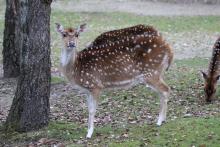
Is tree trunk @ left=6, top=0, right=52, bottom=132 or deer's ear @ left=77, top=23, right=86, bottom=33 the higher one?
deer's ear @ left=77, top=23, right=86, bottom=33

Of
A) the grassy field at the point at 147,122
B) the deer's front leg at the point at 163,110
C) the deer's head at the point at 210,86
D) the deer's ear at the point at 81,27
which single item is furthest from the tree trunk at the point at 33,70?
the deer's head at the point at 210,86

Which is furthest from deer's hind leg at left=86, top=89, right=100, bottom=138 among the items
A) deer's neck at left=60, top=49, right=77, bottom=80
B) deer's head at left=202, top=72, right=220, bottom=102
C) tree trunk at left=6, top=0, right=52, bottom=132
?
deer's head at left=202, top=72, right=220, bottom=102

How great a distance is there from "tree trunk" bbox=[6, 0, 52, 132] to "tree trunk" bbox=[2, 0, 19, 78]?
4.19m

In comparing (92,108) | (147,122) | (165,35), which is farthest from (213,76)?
(165,35)

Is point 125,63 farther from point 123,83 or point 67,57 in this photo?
point 67,57

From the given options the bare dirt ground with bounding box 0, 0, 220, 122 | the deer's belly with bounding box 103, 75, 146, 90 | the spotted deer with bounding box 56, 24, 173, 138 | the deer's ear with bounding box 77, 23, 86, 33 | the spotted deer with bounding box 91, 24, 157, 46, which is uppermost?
the deer's ear with bounding box 77, 23, 86, 33

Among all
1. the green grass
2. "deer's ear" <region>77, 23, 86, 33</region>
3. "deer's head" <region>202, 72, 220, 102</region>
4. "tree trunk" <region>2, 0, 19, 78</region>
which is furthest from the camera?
"tree trunk" <region>2, 0, 19, 78</region>

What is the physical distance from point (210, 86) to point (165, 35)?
8.91 meters

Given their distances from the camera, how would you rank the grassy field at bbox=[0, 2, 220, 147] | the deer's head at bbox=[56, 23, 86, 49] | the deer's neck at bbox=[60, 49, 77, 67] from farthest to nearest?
the deer's neck at bbox=[60, 49, 77, 67] < the deer's head at bbox=[56, 23, 86, 49] < the grassy field at bbox=[0, 2, 220, 147]

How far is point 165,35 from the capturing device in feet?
60.1

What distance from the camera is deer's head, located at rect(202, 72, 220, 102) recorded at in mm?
9492

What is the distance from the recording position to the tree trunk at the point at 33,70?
25.0 ft

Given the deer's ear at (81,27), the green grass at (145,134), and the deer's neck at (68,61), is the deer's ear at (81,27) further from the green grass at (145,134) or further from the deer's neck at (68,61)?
the green grass at (145,134)

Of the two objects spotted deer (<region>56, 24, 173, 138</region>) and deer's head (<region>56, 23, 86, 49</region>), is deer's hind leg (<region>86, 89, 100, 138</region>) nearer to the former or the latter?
spotted deer (<region>56, 24, 173, 138</region>)
